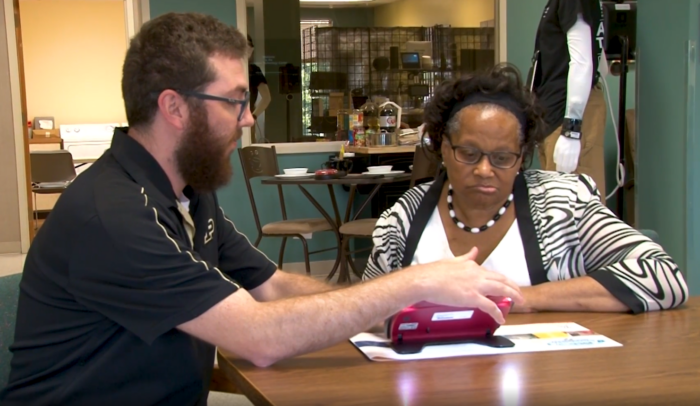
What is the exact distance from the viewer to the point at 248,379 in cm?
113

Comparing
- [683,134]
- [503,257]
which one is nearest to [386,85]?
[683,134]

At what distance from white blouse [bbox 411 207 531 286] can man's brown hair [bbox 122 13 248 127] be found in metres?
0.70

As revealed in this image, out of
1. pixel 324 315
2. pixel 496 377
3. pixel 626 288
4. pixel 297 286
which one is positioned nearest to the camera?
pixel 496 377

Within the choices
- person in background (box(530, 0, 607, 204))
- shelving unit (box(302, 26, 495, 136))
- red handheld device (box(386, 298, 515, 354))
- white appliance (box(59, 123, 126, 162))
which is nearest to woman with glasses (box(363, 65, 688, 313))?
red handheld device (box(386, 298, 515, 354))

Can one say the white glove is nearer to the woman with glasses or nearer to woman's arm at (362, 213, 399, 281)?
the woman with glasses

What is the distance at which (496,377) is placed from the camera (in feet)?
3.59

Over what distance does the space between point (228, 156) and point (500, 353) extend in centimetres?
63

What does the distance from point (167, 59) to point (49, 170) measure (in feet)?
23.1

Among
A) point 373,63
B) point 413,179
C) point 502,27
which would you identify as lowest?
point 413,179

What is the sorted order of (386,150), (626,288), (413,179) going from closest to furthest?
(626,288), (413,179), (386,150)

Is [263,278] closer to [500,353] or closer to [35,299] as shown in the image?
[35,299]

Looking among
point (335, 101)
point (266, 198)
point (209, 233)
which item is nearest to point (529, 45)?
point (335, 101)

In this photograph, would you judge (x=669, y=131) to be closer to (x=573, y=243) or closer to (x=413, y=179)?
(x=573, y=243)

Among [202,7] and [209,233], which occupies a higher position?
[202,7]
